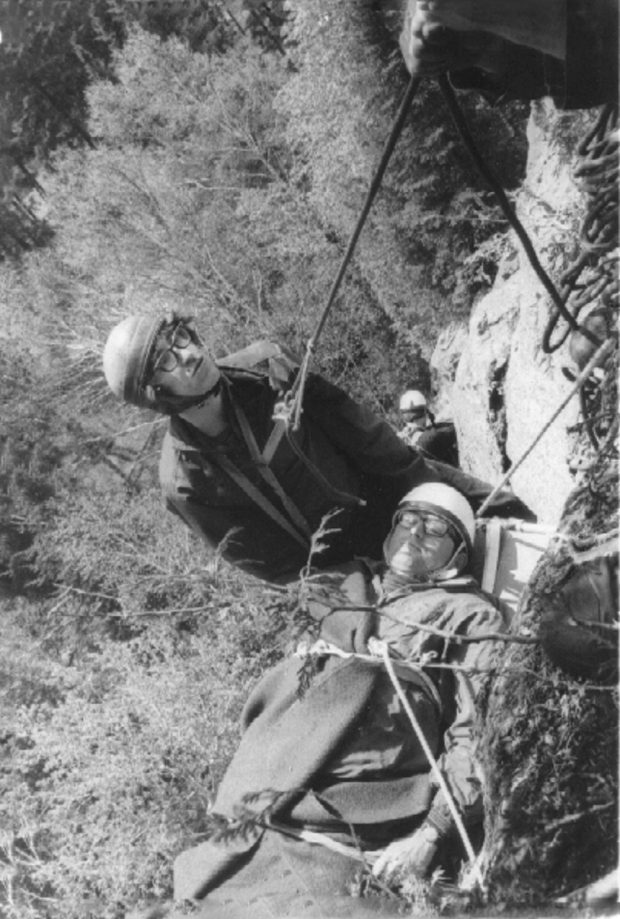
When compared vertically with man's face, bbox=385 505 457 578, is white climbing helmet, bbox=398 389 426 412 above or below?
above

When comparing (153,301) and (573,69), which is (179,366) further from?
(153,301)

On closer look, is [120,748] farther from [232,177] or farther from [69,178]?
[69,178]

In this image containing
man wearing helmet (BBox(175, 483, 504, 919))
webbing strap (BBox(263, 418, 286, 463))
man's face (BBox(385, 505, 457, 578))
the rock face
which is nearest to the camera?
man wearing helmet (BBox(175, 483, 504, 919))

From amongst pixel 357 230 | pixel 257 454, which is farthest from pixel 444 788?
pixel 257 454

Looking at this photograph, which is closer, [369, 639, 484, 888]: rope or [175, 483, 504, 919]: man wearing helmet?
[369, 639, 484, 888]: rope

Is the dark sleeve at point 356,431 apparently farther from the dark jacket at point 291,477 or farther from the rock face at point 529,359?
the rock face at point 529,359

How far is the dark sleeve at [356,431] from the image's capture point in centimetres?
363

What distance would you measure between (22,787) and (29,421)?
310 inches

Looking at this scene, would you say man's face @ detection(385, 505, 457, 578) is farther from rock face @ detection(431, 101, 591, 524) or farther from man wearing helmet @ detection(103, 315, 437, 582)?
rock face @ detection(431, 101, 591, 524)

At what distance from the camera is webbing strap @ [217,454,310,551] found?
3432mm

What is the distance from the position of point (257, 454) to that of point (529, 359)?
9.79 feet

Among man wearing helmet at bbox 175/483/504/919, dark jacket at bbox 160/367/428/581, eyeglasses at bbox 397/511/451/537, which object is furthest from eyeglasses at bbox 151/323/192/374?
eyeglasses at bbox 397/511/451/537

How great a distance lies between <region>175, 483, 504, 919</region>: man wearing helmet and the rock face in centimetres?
184

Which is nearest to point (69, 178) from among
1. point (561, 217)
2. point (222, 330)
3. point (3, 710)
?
point (222, 330)
